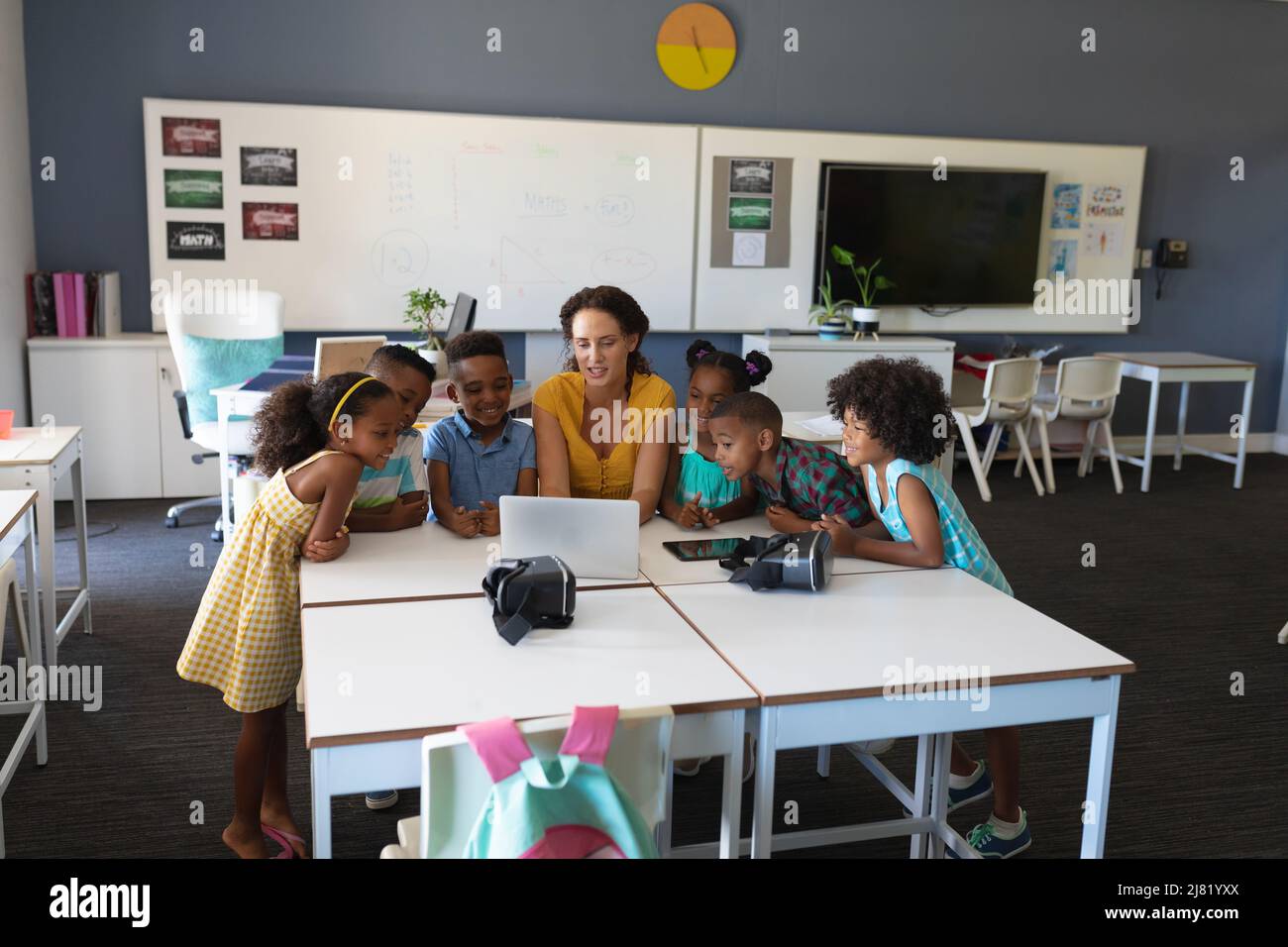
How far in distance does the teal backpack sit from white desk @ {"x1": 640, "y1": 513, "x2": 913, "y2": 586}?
83 centimetres

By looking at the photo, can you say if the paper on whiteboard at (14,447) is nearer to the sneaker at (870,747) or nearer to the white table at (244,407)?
the white table at (244,407)

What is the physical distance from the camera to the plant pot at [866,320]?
6.21 m

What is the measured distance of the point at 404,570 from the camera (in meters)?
2.24

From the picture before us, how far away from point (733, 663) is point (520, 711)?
14.7 inches

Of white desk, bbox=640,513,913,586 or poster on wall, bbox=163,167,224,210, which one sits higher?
poster on wall, bbox=163,167,224,210

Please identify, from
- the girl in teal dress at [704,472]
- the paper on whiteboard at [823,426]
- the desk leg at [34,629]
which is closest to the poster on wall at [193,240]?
the desk leg at [34,629]

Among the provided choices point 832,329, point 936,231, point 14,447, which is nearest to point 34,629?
point 14,447

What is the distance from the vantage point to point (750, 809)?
2.64m

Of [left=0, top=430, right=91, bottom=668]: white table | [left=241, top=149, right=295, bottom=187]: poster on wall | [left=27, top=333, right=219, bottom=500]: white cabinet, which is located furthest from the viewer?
[left=241, top=149, right=295, bottom=187]: poster on wall

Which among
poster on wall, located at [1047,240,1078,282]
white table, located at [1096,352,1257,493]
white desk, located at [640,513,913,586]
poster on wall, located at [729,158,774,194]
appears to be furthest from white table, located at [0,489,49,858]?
poster on wall, located at [1047,240,1078,282]

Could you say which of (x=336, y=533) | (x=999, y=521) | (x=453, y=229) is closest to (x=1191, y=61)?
(x=999, y=521)

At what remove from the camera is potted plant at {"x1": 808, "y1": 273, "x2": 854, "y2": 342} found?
623 cm

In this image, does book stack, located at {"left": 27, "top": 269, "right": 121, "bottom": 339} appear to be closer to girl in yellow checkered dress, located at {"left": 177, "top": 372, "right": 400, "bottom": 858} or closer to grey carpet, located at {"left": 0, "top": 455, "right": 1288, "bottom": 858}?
grey carpet, located at {"left": 0, "top": 455, "right": 1288, "bottom": 858}

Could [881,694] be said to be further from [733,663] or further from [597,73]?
[597,73]
